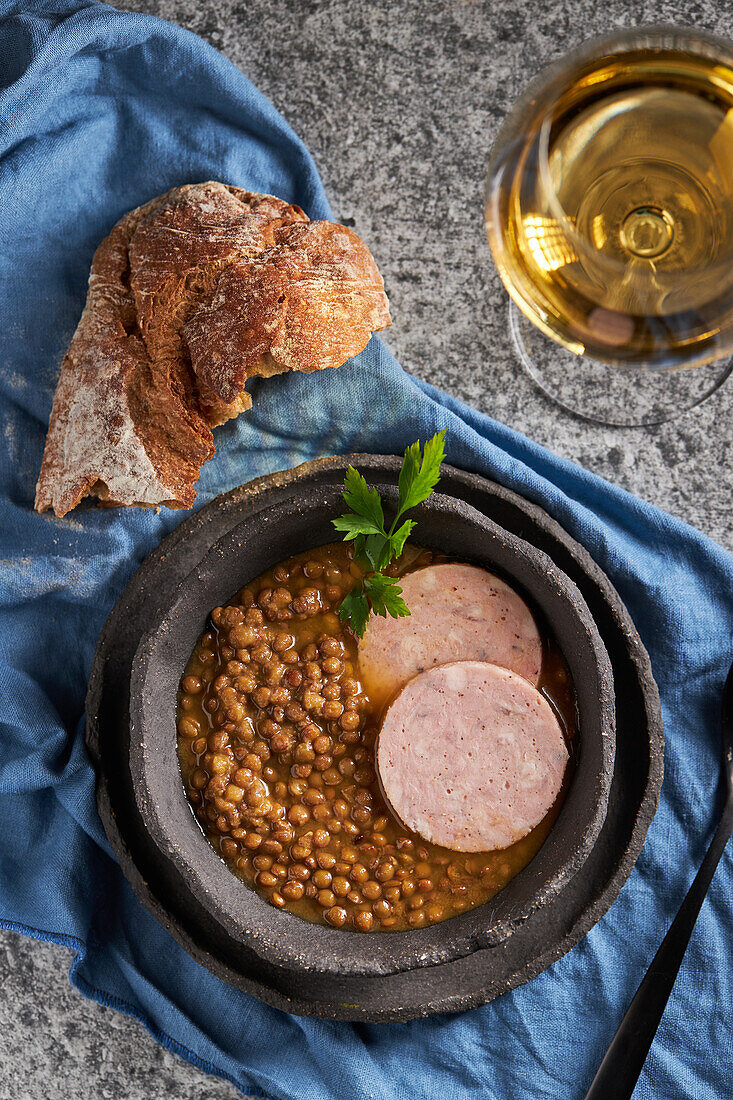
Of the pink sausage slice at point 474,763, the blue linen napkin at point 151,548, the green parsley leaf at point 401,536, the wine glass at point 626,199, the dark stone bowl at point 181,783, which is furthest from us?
the blue linen napkin at point 151,548

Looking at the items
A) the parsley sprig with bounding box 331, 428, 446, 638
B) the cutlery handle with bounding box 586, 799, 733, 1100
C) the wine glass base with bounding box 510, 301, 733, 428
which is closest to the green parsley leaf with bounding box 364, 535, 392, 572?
the parsley sprig with bounding box 331, 428, 446, 638

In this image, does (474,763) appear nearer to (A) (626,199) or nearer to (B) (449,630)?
(B) (449,630)

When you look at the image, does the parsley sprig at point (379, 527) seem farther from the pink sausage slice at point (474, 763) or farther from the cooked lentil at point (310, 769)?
the pink sausage slice at point (474, 763)

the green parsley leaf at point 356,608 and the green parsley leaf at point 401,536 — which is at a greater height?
the green parsley leaf at point 401,536

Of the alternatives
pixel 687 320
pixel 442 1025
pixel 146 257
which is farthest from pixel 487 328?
pixel 442 1025

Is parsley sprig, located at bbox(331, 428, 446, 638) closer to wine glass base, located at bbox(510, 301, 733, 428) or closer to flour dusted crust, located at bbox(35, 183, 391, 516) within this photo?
flour dusted crust, located at bbox(35, 183, 391, 516)

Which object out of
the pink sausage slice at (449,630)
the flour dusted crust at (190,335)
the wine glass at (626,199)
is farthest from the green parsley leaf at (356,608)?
the wine glass at (626,199)
